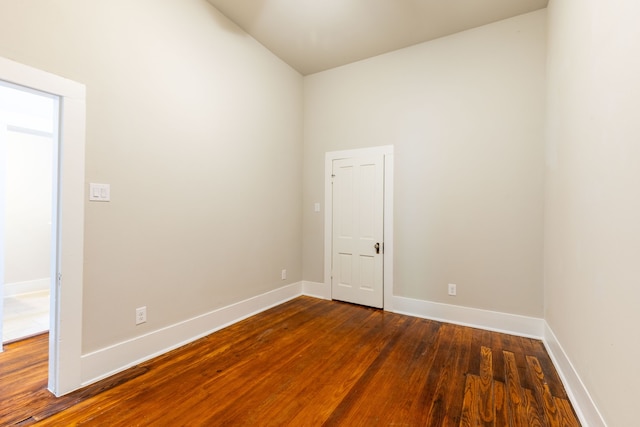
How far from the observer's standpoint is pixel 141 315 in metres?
2.37

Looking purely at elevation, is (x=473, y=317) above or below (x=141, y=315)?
below

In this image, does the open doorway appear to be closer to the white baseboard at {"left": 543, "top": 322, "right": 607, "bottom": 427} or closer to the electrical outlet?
the electrical outlet

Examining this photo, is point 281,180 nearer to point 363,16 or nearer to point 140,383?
point 363,16

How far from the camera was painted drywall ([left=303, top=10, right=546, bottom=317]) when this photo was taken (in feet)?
9.65

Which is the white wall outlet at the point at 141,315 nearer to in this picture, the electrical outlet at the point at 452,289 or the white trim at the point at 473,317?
the white trim at the point at 473,317

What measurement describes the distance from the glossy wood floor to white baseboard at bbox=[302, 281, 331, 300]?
118cm

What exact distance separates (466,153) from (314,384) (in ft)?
9.36

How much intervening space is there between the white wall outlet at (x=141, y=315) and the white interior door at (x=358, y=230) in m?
2.42

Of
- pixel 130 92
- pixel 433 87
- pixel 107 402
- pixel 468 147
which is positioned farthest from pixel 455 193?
pixel 107 402

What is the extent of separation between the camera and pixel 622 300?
Answer: 1.30 metres

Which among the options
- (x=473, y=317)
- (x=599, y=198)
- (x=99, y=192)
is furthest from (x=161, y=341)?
(x=599, y=198)

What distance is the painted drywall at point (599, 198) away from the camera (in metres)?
1.25

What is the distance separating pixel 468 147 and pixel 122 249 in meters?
3.58

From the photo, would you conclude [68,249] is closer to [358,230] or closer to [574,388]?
[358,230]
